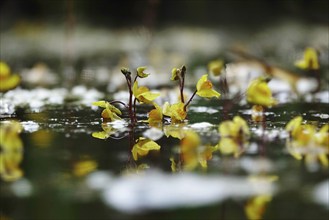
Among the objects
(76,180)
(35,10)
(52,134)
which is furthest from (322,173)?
(35,10)

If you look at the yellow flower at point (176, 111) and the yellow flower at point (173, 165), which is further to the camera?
the yellow flower at point (176, 111)

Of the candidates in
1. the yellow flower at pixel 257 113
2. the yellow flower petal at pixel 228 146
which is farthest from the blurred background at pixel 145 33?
the yellow flower petal at pixel 228 146

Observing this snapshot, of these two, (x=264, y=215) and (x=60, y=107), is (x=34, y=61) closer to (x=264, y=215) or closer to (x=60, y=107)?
(x=60, y=107)

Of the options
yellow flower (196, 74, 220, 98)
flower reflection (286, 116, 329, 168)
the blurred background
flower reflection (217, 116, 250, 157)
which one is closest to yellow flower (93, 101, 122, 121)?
yellow flower (196, 74, 220, 98)

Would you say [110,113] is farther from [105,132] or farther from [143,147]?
[143,147]

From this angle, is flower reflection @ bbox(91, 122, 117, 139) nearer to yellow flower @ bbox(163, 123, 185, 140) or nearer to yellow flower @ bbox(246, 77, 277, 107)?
yellow flower @ bbox(163, 123, 185, 140)

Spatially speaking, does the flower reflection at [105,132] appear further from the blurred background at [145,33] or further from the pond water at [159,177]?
the blurred background at [145,33]

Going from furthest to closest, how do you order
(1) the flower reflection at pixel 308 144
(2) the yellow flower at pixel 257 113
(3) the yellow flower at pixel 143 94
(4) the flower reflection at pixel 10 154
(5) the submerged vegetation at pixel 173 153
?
(2) the yellow flower at pixel 257 113 < (3) the yellow flower at pixel 143 94 < (1) the flower reflection at pixel 308 144 < (4) the flower reflection at pixel 10 154 < (5) the submerged vegetation at pixel 173 153
